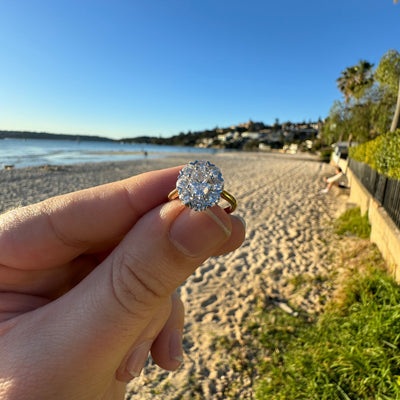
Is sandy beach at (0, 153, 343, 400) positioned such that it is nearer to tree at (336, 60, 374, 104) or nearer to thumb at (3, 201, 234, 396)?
thumb at (3, 201, 234, 396)

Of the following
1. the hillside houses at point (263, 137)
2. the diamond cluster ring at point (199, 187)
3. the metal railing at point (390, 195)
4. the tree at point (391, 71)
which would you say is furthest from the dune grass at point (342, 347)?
the hillside houses at point (263, 137)

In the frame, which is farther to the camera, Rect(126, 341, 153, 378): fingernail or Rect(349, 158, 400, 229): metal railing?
Rect(349, 158, 400, 229): metal railing

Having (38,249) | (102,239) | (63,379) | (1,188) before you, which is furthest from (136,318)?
(1,188)

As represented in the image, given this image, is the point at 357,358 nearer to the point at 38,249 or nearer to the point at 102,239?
the point at 102,239

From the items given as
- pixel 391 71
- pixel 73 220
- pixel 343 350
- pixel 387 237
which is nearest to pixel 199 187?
pixel 73 220

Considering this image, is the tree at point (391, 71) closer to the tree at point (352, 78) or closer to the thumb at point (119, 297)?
the thumb at point (119, 297)

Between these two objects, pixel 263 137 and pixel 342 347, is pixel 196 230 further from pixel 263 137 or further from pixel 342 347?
pixel 263 137

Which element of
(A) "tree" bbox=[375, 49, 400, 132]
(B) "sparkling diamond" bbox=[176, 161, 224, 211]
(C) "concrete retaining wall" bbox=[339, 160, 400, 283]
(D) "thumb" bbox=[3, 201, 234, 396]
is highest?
(A) "tree" bbox=[375, 49, 400, 132]

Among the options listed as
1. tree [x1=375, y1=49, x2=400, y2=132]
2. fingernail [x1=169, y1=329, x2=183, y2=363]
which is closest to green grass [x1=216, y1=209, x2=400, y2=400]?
fingernail [x1=169, y1=329, x2=183, y2=363]
